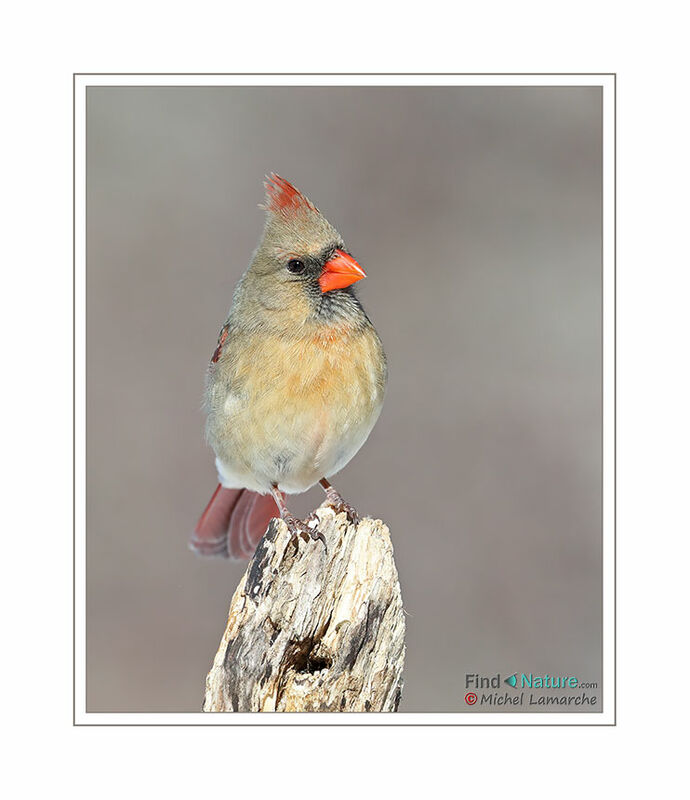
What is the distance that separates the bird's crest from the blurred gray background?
52.3 inches

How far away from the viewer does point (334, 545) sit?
8.91 ft

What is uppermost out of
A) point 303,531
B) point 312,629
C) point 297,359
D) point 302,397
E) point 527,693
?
point 297,359

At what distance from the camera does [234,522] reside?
379 centimetres

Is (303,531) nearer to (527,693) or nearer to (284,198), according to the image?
(284,198)

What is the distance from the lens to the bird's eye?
2920 millimetres

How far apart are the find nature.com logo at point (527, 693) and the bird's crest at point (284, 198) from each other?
6.11 ft

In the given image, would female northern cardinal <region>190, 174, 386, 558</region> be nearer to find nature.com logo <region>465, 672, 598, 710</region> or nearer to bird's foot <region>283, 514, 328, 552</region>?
bird's foot <region>283, 514, 328, 552</region>

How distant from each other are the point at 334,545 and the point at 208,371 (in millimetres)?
930

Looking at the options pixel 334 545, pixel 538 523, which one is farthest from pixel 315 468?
pixel 538 523

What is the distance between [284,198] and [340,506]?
105cm

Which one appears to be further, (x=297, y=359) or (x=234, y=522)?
(x=234, y=522)


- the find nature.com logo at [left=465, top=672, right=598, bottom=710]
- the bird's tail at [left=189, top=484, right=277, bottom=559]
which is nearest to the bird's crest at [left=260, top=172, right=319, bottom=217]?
the bird's tail at [left=189, top=484, right=277, bottom=559]

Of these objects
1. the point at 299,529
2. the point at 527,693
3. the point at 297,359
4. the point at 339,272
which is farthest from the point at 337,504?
the point at 527,693
